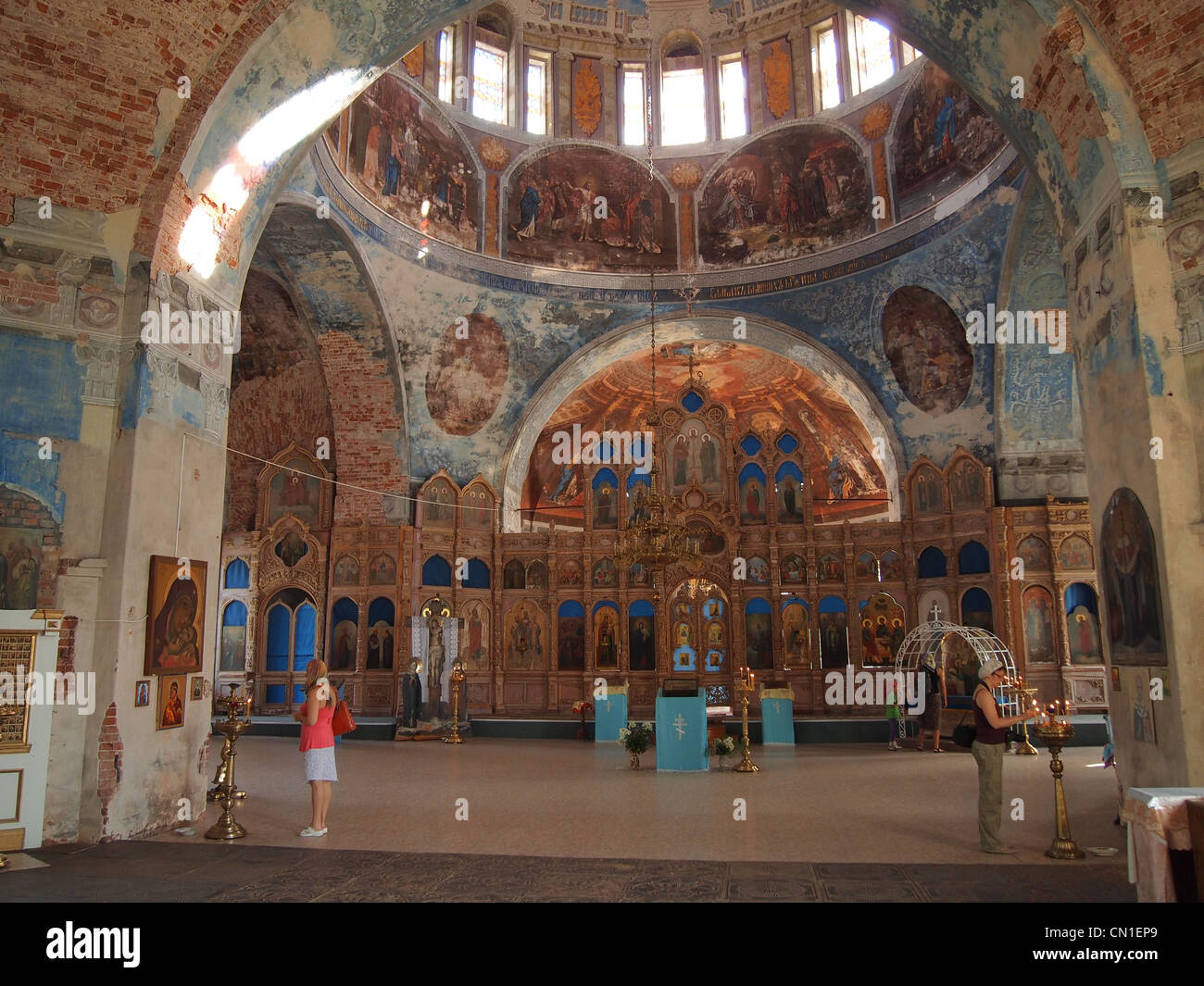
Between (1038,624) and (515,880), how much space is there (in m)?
14.3

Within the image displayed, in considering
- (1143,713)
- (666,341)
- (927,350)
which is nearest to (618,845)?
(1143,713)

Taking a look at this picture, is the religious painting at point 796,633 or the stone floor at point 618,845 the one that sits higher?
the religious painting at point 796,633

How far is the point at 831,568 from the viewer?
787 inches

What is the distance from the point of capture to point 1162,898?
14.6ft

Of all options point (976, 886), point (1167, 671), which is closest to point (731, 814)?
point (976, 886)

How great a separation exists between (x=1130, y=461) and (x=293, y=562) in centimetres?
1699

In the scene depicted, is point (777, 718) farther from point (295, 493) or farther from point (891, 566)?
point (295, 493)

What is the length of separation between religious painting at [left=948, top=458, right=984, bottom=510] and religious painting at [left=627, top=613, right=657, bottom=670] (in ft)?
23.9

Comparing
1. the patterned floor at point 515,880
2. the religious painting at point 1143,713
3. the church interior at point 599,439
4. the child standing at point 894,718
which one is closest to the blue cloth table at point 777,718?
the church interior at point 599,439

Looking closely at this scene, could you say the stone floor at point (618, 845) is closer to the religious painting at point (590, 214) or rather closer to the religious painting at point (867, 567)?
the religious painting at point (867, 567)

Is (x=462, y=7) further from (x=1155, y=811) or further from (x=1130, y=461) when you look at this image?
(x=1155, y=811)

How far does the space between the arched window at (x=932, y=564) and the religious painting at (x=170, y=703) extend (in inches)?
595

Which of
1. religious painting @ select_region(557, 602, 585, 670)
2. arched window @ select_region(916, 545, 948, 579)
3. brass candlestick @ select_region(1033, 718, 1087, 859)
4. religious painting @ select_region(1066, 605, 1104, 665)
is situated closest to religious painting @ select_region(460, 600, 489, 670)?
religious painting @ select_region(557, 602, 585, 670)

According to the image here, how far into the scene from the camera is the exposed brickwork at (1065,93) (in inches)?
327
